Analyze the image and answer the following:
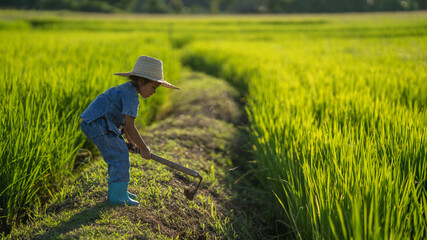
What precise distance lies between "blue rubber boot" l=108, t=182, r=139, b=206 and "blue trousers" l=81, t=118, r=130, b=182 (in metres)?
0.03

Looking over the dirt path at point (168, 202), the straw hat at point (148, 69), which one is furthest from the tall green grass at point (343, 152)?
the straw hat at point (148, 69)

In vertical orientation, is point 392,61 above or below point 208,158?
above

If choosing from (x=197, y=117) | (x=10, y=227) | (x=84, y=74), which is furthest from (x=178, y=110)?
(x=10, y=227)

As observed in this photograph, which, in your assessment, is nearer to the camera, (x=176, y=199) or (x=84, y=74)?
(x=176, y=199)

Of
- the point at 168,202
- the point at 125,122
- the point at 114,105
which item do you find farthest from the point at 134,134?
the point at 168,202

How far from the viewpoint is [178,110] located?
412 cm

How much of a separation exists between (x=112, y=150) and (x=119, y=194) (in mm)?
234

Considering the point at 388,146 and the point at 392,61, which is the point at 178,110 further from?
the point at 392,61

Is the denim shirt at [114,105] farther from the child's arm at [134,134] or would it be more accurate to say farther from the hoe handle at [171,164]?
the hoe handle at [171,164]

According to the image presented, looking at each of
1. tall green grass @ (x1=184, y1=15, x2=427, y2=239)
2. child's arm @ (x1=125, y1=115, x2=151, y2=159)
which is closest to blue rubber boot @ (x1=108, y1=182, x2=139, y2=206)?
child's arm @ (x1=125, y1=115, x2=151, y2=159)

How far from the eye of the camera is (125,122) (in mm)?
1726

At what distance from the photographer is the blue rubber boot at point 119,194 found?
5.62 feet

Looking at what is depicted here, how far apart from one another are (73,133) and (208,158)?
108cm

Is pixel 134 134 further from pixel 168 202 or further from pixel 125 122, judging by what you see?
pixel 168 202
